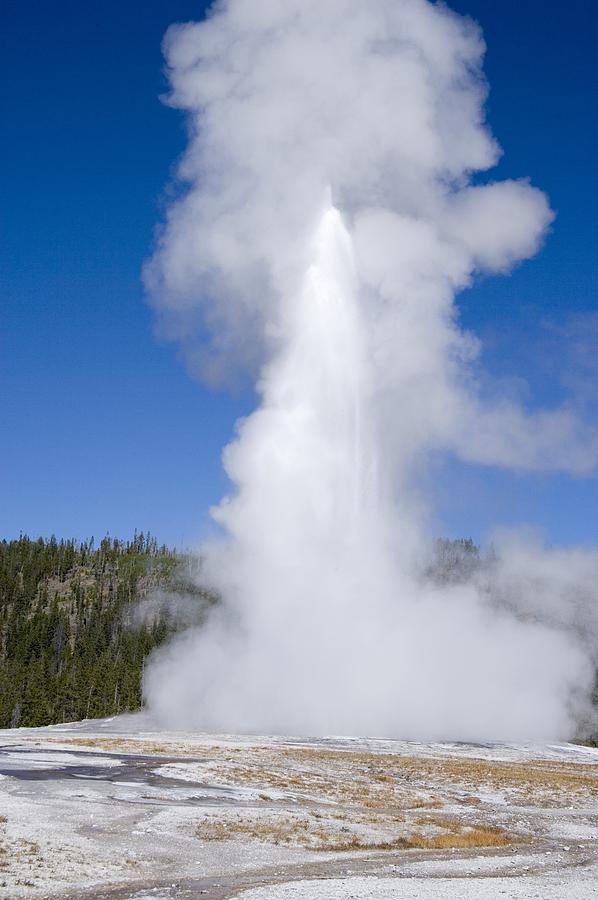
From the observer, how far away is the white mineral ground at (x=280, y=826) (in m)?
20.4

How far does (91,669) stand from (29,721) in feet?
98.3

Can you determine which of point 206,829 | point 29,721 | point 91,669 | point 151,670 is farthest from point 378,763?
point 91,669

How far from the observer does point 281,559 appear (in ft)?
306

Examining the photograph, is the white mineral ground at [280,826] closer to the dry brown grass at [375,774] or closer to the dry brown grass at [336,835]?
the dry brown grass at [336,835]

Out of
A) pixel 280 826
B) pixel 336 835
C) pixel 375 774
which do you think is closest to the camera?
pixel 336 835

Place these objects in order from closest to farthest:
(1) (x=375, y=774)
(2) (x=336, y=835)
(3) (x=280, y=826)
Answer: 1. (2) (x=336, y=835)
2. (3) (x=280, y=826)
3. (1) (x=375, y=774)

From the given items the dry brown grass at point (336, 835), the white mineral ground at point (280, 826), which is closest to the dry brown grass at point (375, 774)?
the white mineral ground at point (280, 826)

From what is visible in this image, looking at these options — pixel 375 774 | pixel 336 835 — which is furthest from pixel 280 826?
pixel 375 774

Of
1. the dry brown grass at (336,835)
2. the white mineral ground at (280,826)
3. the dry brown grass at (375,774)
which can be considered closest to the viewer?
the white mineral ground at (280,826)

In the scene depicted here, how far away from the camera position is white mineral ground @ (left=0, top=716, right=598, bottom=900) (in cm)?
2038

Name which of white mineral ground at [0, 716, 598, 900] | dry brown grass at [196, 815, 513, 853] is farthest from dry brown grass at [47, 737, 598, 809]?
dry brown grass at [196, 815, 513, 853]

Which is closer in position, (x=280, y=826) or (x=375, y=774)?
(x=280, y=826)

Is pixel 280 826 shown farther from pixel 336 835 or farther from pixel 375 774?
pixel 375 774

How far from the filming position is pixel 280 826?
29.3 m
